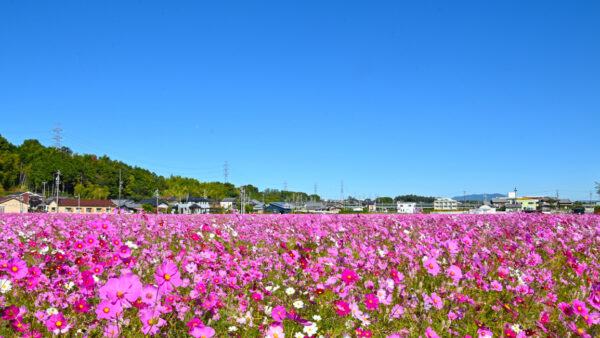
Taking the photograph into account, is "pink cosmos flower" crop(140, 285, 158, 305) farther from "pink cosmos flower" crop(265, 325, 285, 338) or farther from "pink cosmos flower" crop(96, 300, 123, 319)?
"pink cosmos flower" crop(265, 325, 285, 338)

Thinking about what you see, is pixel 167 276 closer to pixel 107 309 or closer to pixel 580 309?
pixel 107 309

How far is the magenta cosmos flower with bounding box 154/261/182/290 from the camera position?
1605mm

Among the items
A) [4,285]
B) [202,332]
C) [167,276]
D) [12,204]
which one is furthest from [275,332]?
[12,204]

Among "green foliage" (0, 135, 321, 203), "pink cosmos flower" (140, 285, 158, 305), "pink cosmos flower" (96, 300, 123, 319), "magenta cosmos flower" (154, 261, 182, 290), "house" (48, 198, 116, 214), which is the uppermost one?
"green foliage" (0, 135, 321, 203)

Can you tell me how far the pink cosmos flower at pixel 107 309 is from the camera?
4.85 feet

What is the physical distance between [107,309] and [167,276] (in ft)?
0.83

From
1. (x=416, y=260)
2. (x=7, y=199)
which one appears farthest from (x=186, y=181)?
(x=416, y=260)

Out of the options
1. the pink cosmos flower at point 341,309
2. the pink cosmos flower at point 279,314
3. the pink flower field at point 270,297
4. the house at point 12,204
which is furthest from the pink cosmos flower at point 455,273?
the house at point 12,204

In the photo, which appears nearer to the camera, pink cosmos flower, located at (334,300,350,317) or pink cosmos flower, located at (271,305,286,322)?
pink cosmos flower, located at (271,305,286,322)

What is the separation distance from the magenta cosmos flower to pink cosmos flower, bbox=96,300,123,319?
179 mm

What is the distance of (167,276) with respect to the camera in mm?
1639

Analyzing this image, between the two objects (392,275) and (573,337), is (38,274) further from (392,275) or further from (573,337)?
(573,337)

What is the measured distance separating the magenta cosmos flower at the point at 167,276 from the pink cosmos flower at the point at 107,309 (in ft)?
0.59

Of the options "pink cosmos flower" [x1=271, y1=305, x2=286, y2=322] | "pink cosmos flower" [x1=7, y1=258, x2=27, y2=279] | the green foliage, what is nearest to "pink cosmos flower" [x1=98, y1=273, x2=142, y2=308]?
"pink cosmos flower" [x1=271, y1=305, x2=286, y2=322]
